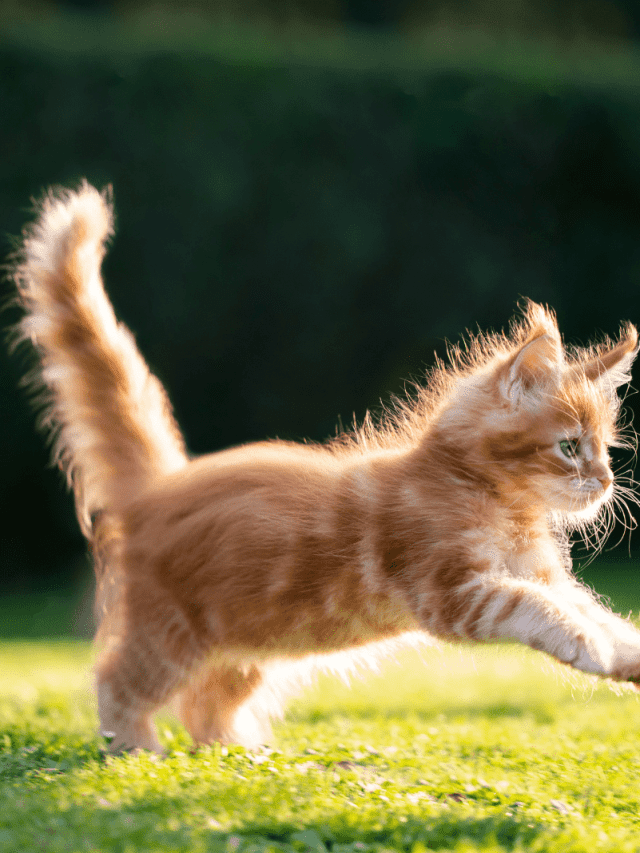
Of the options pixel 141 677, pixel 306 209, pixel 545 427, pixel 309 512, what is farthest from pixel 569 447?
pixel 306 209

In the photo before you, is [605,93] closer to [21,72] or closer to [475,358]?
[21,72]

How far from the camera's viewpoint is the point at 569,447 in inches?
116

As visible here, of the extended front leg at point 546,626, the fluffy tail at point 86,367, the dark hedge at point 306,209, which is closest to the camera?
the extended front leg at point 546,626

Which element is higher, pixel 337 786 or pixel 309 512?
pixel 309 512

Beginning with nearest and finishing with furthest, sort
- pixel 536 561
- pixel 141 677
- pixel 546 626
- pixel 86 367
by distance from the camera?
1. pixel 546 626
2. pixel 536 561
3. pixel 141 677
4. pixel 86 367

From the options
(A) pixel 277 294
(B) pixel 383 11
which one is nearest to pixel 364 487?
(A) pixel 277 294

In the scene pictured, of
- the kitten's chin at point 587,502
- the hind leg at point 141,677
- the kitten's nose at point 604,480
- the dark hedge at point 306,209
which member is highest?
the dark hedge at point 306,209

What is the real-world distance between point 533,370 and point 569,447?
287 millimetres

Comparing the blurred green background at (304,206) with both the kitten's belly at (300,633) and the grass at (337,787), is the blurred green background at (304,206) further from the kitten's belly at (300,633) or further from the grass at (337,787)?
the kitten's belly at (300,633)

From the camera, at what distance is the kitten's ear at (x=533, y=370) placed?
2949 mm

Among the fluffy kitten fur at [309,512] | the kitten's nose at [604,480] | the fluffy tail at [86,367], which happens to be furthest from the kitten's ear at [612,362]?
the fluffy tail at [86,367]

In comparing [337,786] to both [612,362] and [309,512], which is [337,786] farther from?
[612,362]

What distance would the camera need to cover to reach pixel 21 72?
10.3m

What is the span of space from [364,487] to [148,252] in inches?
309
